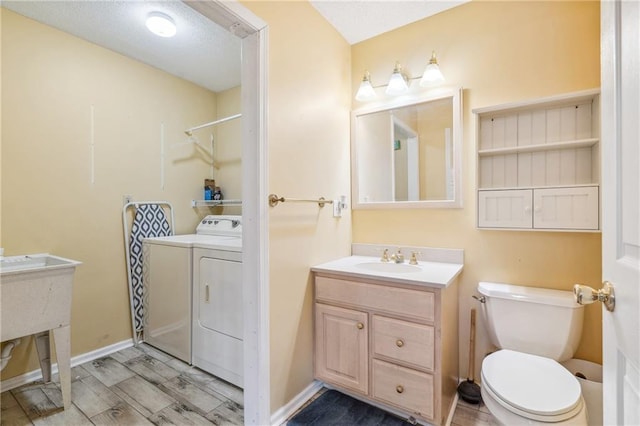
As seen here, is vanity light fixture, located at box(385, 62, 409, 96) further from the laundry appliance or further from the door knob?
the door knob

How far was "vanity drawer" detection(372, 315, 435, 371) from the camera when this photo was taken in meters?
1.43

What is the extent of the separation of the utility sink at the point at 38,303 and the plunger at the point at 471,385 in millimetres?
2340

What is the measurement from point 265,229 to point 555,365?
58.7 inches

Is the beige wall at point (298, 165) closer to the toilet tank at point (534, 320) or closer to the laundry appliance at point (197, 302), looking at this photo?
the laundry appliance at point (197, 302)

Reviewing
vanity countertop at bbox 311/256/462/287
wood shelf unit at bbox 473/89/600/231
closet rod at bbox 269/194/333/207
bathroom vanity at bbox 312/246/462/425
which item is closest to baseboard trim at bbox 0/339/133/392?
bathroom vanity at bbox 312/246/462/425

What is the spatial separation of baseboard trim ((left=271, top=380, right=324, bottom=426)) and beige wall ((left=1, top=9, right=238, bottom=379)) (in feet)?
5.51

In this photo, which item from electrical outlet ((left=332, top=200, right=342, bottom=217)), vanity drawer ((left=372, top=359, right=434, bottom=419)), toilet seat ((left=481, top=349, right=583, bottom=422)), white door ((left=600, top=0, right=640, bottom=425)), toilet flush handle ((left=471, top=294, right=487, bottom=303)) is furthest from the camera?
electrical outlet ((left=332, top=200, right=342, bottom=217))

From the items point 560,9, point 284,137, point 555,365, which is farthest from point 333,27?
point 555,365

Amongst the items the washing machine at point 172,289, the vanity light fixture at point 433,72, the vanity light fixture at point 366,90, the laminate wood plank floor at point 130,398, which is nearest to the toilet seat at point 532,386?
the laminate wood plank floor at point 130,398

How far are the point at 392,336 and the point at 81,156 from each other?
8.35ft

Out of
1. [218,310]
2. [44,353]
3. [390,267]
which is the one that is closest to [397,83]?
[390,267]

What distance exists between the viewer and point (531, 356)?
1404 millimetres

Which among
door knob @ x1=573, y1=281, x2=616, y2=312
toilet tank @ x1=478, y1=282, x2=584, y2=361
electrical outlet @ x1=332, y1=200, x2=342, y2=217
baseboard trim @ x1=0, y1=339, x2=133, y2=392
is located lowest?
baseboard trim @ x1=0, y1=339, x2=133, y2=392

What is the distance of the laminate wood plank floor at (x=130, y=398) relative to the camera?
64.1 inches
